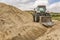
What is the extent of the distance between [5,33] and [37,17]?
6908mm

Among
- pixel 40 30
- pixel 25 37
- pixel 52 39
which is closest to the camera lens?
pixel 52 39

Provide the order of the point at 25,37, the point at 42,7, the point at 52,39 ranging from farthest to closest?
the point at 42,7
the point at 25,37
the point at 52,39

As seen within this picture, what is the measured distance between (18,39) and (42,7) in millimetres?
7894

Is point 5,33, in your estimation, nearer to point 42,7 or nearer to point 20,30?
point 20,30

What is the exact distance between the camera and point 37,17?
2277 cm

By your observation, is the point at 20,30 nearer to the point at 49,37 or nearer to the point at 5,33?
the point at 5,33

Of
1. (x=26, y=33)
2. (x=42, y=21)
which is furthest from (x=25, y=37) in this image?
(x=42, y=21)

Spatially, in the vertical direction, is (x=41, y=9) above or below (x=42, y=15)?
above

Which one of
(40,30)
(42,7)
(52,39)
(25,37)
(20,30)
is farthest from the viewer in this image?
(42,7)

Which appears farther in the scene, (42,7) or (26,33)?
(42,7)

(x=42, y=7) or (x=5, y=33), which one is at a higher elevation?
(x=42, y=7)

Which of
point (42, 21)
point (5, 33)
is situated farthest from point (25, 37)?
point (42, 21)

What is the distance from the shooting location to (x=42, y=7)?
71.7 ft

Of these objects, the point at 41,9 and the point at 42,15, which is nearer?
the point at 41,9
